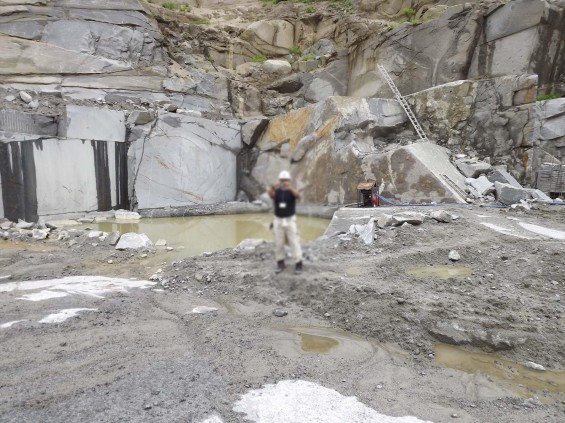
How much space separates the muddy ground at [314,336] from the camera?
2582 mm

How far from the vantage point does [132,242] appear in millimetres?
7434

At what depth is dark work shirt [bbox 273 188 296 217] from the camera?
7.75 feet

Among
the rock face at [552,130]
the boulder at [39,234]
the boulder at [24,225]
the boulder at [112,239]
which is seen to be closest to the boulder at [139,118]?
the boulder at [24,225]

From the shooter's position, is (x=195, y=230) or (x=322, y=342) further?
(x=195, y=230)

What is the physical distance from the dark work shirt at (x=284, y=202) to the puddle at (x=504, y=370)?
2027 millimetres

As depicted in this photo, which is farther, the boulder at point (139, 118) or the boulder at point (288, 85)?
the boulder at point (288, 85)

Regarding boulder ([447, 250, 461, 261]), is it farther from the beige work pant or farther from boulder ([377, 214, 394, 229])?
the beige work pant

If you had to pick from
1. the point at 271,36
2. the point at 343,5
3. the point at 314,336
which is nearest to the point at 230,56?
the point at 271,36

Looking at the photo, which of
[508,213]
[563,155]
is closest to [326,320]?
[508,213]

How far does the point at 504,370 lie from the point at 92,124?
12.5 metres

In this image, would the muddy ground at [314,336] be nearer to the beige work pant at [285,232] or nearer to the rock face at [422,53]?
the beige work pant at [285,232]

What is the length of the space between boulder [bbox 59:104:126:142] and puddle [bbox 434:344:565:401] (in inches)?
465

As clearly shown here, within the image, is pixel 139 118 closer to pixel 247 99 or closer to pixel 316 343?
pixel 247 99

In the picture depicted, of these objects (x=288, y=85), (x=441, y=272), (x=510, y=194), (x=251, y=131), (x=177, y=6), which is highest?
(x=177, y=6)
